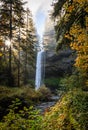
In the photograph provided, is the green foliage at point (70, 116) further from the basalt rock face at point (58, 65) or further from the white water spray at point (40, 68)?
the basalt rock face at point (58, 65)

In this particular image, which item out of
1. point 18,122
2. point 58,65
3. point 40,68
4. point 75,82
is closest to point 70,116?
point 18,122

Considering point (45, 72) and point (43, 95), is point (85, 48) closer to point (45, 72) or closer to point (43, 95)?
point (43, 95)

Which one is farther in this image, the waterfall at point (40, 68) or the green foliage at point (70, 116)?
the waterfall at point (40, 68)

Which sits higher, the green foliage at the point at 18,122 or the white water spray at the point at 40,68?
the green foliage at the point at 18,122

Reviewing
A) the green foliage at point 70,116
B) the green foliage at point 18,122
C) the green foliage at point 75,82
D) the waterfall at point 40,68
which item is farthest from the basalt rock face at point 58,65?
the green foliage at point 18,122

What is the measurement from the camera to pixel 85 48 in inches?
364

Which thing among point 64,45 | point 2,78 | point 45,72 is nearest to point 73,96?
point 64,45

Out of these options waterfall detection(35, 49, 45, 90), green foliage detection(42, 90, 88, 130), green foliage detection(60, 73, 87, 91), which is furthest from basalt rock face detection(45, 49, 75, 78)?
green foliage detection(42, 90, 88, 130)

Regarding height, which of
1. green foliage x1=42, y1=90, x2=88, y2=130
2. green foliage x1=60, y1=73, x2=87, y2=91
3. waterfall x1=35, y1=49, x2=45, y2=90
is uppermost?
green foliage x1=42, y1=90, x2=88, y2=130

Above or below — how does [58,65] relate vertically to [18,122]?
below

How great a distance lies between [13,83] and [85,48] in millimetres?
22496

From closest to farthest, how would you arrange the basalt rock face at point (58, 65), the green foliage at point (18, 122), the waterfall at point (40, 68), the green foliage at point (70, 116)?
the green foliage at point (18, 122) < the green foliage at point (70, 116) < the waterfall at point (40, 68) < the basalt rock face at point (58, 65)

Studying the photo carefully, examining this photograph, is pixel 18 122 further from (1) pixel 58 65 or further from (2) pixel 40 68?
(1) pixel 58 65

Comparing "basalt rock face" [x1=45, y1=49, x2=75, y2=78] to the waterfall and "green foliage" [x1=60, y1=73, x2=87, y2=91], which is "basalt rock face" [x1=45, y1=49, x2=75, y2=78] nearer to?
the waterfall
